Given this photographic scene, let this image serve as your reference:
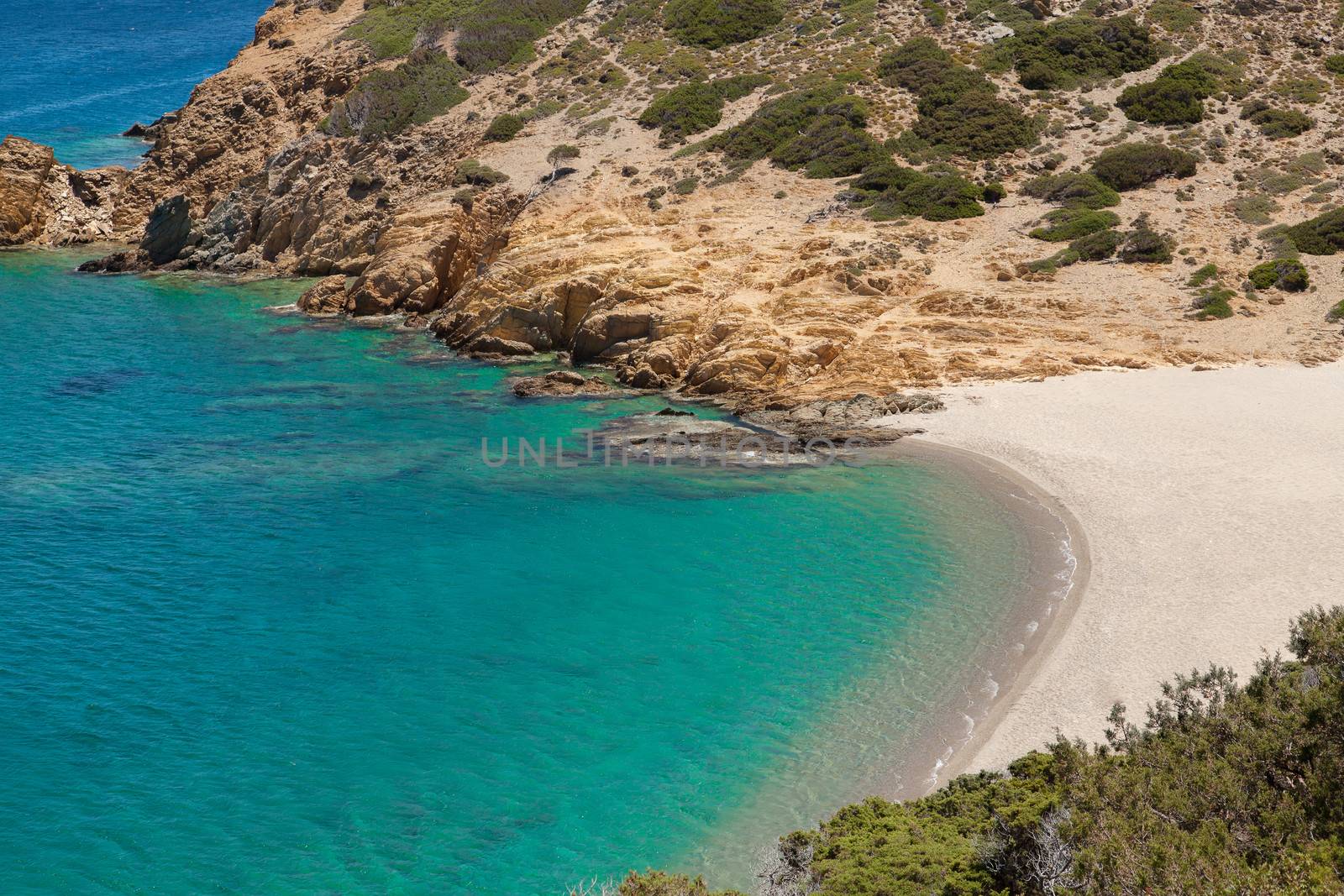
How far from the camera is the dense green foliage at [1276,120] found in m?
50.7

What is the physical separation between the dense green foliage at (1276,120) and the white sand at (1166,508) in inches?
828

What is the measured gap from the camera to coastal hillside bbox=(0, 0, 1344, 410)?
39719 millimetres

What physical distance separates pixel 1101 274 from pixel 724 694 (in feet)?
93.0

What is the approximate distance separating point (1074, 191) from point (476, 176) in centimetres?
2801

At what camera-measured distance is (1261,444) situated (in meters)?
30.0

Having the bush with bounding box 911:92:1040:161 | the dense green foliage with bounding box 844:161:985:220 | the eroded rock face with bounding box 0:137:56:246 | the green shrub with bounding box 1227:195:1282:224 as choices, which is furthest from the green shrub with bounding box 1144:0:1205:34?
the eroded rock face with bounding box 0:137:56:246

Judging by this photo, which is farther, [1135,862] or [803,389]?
[803,389]

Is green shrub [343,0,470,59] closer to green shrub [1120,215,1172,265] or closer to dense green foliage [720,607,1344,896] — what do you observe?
green shrub [1120,215,1172,265]

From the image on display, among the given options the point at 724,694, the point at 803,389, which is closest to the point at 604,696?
the point at 724,694

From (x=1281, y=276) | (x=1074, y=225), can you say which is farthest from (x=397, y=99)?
(x=1281, y=276)

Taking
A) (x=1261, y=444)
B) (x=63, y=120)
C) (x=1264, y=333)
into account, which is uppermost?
(x=63, y=120)

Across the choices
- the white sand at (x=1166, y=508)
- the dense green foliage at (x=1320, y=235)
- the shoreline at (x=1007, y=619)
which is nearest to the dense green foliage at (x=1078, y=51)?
the dense green foliage at (x=1320, y=235)

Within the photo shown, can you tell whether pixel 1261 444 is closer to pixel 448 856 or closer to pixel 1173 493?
pixel 1173 493

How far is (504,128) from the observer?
58.2m
